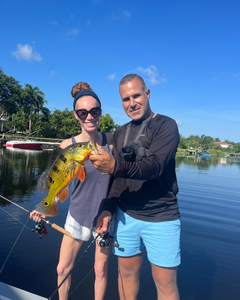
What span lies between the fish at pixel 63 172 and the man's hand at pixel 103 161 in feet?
0.38

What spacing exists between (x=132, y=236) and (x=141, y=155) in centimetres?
104

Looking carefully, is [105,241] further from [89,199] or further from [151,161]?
[151,161]

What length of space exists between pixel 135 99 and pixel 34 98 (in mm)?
73076

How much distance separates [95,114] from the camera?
297cm

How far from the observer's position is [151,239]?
8.52 feet

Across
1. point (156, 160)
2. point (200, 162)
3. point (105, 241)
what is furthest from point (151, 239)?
point (200, 162)

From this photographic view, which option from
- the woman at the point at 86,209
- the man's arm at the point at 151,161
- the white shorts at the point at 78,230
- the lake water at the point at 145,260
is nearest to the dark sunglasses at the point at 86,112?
the woman at the point at 86,209

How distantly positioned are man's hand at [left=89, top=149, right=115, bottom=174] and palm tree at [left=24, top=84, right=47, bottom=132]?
2843 inches

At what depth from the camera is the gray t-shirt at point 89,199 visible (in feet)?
9.48

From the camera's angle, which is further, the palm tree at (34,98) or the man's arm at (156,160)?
the palm tree at (34,98)

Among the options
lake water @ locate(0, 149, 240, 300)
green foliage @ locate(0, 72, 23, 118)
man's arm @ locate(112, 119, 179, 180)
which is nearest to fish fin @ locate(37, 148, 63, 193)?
man's arm @ locate(112, 119, 179, 180)

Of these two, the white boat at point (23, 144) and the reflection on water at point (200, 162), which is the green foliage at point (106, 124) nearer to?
the reflection on water at point (200, 162)

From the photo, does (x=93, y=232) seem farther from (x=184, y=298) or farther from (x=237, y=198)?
(x=237, y=198)

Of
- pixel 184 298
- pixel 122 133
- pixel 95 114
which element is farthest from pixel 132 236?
pixel 184 298
